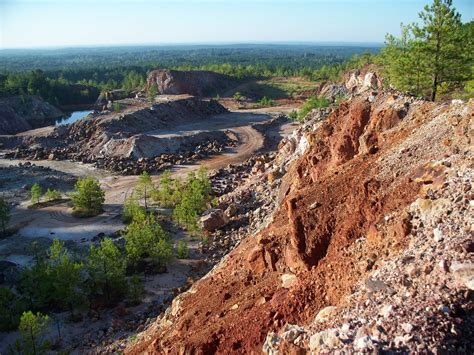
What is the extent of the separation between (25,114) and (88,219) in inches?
2438

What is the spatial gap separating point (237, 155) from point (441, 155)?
163 feet

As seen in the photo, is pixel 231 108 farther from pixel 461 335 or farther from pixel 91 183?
pixel 461 335

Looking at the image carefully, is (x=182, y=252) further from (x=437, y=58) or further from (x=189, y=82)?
(x=189, y=82)

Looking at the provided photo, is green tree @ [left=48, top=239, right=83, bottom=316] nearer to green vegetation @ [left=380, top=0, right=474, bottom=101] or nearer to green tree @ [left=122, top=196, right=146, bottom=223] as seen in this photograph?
green tree @ [left=122, top=196, right=146, bottom=223]

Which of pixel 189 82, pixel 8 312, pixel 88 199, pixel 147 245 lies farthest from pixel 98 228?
pixel 189 82

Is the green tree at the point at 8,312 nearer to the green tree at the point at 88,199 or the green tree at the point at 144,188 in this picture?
the green tree at the point at 88,199

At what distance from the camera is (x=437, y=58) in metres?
29.6

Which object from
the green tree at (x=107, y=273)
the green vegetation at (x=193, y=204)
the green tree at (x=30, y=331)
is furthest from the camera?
the green vegetation at (x=193, y=204)

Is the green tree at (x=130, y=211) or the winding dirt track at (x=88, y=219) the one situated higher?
the green tree at (x=130, y=211)

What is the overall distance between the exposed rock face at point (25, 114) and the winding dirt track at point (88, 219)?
23749 millimetres

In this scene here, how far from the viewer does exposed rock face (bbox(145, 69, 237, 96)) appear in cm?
11031

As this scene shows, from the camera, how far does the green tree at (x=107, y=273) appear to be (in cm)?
2620

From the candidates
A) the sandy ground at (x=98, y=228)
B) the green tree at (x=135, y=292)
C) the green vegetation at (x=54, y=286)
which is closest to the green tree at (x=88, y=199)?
the sandy ground at (x=98, y=228)

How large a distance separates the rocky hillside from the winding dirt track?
23043 mm
